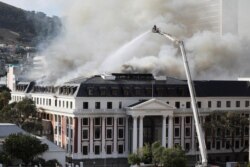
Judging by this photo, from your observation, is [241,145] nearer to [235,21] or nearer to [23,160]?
[23,160]

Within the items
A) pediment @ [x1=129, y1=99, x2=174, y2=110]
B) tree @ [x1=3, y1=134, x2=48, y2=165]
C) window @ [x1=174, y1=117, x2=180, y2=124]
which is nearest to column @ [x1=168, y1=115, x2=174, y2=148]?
window @ [x1=174, y1=117, x2=180, y2=124]

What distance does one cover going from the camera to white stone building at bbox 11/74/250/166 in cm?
7094

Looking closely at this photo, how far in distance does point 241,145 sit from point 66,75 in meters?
26.0

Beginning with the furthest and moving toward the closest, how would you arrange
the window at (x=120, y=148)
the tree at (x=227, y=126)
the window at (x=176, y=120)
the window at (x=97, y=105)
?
1. the window at (x=176, y=120)
2. the tree at (x=227, y=126)
3. the window at (x=120, y=148)
4. the window at (x=97, y=105)

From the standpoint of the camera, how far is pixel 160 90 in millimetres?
74625

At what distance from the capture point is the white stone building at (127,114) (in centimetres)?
7094

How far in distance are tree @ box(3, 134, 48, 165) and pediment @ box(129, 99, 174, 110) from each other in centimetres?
1759

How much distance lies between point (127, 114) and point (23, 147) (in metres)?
19.7

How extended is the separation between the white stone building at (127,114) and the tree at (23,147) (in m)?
14.9


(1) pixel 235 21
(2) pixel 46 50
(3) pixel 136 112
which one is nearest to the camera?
(3) pixel 136 112

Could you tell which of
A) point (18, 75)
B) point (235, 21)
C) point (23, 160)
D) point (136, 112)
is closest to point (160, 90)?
point (136, 112)

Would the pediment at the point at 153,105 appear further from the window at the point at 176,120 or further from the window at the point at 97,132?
the window at the point at 97,132

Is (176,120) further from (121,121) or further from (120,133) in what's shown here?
(120,133)

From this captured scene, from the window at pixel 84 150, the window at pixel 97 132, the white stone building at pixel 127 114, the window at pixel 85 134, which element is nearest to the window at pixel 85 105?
the white stone building at pixel 127 114
